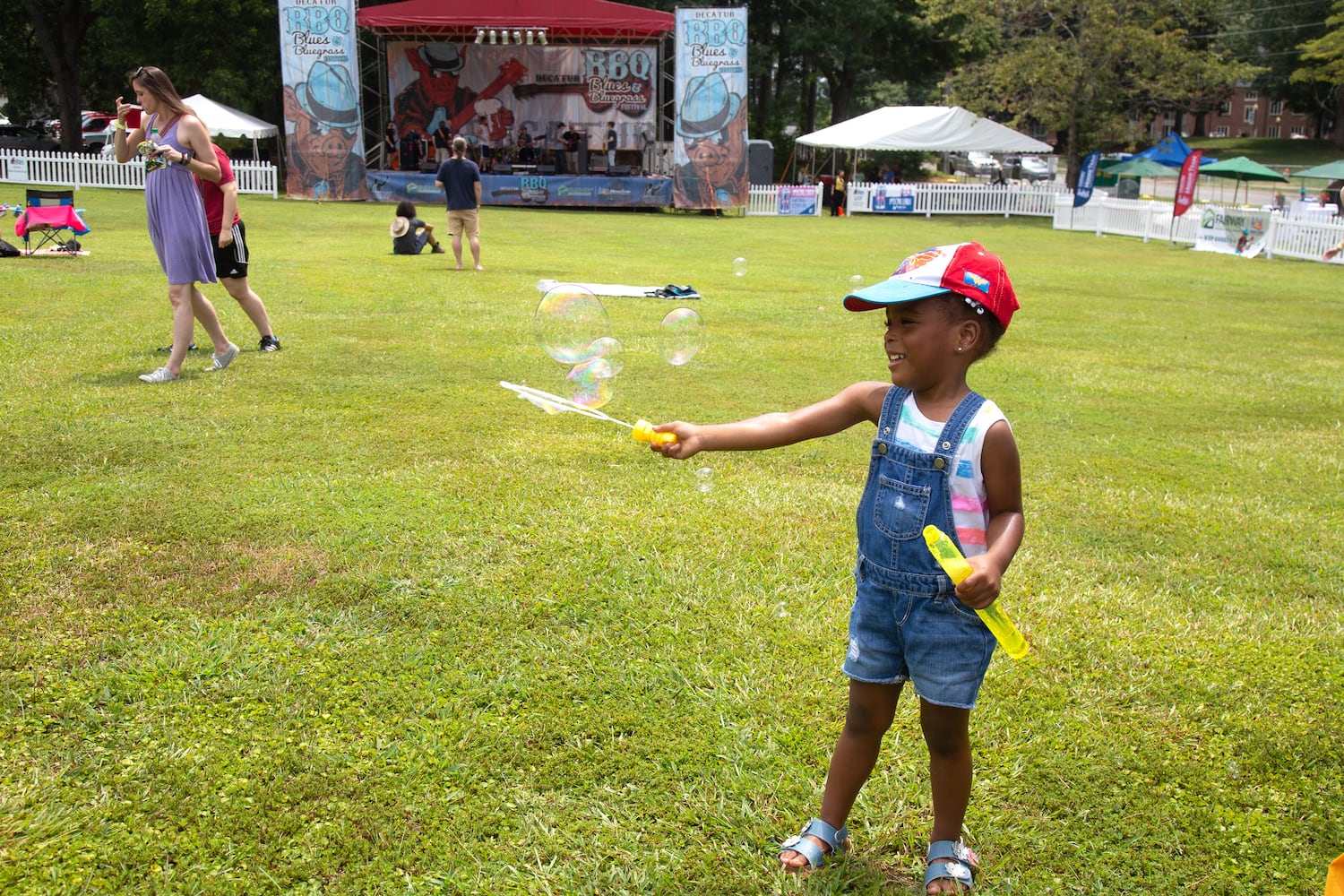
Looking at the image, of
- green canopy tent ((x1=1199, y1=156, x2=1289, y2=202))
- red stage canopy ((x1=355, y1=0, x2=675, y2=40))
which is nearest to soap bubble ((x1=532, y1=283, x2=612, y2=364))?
red stage canopy ((x1=355, y1=0, x2=675, y2=40))

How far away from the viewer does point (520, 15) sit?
30312mm

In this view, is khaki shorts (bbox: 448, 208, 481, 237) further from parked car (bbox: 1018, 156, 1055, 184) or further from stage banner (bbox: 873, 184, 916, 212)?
parked car (bbox: 1018, 156, 1055, 184)

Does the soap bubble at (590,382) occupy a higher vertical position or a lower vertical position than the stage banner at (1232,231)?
lower

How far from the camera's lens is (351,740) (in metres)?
3.29

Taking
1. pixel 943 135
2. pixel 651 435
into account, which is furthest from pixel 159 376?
pixel 943 135

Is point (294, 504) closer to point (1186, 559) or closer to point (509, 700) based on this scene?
point (509, 700)

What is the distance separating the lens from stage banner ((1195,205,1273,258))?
81.0 feet

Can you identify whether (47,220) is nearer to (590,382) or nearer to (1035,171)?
(590,382)

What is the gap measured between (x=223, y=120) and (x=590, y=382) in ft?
105

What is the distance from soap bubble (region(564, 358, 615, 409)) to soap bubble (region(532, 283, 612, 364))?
0.14 meters

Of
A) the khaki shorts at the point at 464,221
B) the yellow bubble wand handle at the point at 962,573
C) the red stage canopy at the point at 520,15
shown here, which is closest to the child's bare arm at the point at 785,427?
the yellow bubble wand handle at the point at 962,573

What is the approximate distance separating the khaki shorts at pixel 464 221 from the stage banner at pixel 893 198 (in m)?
23.2

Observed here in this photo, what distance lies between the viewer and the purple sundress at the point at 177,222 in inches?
298

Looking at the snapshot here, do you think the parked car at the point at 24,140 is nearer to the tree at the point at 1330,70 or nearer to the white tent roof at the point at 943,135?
the white tent roof at the point at 943,135
